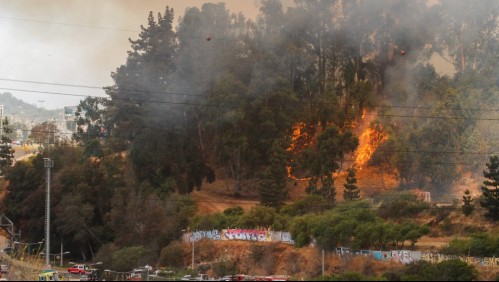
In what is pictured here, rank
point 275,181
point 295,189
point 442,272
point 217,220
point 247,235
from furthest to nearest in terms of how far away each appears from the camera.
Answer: point 295,189, point 275,181, point 217,220, point 247,235, point 442,272

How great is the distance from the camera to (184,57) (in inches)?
3127

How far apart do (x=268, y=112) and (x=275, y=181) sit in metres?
8.72

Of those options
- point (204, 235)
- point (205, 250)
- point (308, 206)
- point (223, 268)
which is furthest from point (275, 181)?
point (223, 268)

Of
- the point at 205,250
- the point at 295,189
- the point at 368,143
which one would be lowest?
the point at 205,250

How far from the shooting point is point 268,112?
74875mm

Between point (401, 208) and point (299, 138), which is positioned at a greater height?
point (299, 138)

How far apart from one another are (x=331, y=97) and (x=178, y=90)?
16385 mm

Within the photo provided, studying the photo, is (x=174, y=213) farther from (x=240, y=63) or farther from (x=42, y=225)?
(x=240, y=63)

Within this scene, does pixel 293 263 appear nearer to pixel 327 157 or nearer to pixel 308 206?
pixel 308 206

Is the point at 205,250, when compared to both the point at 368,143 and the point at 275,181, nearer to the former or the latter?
the point at 275,181

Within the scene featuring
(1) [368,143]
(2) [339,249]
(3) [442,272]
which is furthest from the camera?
(1) [368,143]

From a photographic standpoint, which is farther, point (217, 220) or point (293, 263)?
point (217, 220)

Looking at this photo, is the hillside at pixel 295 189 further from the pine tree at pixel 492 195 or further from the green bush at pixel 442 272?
the green bush at pixel 442 272

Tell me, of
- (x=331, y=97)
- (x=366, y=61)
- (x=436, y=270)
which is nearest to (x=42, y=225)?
(x=331, y=97)
